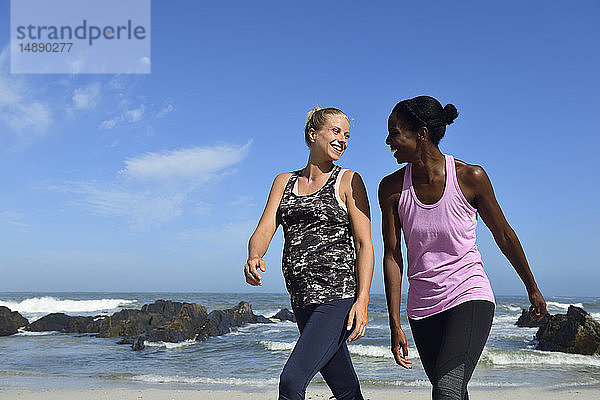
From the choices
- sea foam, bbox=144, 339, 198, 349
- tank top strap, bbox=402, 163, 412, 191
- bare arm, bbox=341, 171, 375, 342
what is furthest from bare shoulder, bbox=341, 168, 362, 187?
sea foam, bbox=144, 339, 198, 349

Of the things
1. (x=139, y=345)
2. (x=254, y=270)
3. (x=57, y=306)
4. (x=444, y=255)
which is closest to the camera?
(x=444, y=255)

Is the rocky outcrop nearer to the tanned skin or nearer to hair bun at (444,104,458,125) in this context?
the tanned skin

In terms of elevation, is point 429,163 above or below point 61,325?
above

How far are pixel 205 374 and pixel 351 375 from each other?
808 cm

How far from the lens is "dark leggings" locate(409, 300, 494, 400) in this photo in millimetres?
2600

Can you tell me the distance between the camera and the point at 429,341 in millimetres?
2801

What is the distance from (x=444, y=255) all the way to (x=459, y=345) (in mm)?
408

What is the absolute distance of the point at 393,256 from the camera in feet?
10.0

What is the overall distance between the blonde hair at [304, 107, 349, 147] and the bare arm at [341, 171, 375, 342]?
0.30 metres

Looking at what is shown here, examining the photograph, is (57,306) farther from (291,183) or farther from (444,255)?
(444,255)

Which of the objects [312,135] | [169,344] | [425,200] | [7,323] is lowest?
[169,344]

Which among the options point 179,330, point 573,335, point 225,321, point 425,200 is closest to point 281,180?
point 425,200

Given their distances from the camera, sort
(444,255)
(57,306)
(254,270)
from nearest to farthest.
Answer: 1. (444,255)
2. (254,270)
3. (57,306)

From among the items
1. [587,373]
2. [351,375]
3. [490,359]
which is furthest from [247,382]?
[351,375]
